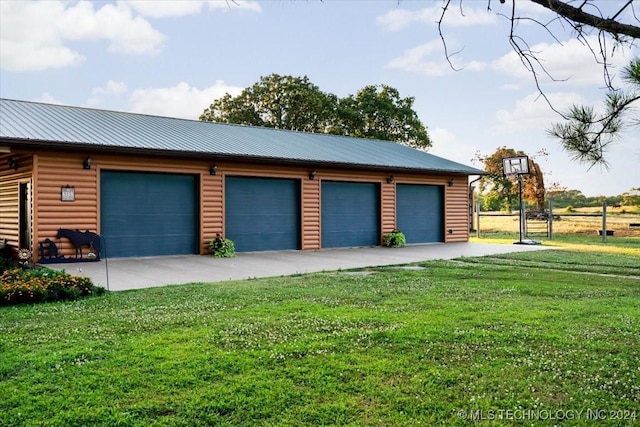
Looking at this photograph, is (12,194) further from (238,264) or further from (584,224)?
(584,224)

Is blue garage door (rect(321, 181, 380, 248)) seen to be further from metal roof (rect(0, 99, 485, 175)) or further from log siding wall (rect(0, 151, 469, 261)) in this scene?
metal roof (rect(0, 99, 485, 175))

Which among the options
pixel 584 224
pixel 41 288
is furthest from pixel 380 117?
pixel 41 288

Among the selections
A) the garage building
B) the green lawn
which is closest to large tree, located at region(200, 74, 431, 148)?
the garage building

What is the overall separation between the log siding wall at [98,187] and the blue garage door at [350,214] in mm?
258

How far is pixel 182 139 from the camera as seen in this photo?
1465 centimetres

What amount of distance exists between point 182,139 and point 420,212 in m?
8.61

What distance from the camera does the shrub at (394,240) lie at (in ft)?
57.4

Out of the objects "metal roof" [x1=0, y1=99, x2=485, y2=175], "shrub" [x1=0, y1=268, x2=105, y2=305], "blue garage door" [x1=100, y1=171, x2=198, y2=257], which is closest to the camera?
"shrub" [x1=0, y1=268, x2=105, y2=305]

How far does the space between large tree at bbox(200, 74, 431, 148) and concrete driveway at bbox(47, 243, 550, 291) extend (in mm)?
20401

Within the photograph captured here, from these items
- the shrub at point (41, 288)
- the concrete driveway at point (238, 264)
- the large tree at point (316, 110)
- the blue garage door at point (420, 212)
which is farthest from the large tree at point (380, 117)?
the shrub at point (41, 288)

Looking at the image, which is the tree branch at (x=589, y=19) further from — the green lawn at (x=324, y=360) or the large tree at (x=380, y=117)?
the large tree at (x=380, y=117)

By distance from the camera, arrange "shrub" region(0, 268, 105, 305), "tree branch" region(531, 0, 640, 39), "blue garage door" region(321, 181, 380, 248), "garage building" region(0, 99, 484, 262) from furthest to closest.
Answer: "blue garage door" region(321, 181, 380, 248), "garage building" region(0, 99, 484, 262), "shrub" region(0, 268, 105, 305), "tree branch" region(531, 0, 640, 39)

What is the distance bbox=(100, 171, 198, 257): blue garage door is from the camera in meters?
13.0

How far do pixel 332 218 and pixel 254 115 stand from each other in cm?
2052
